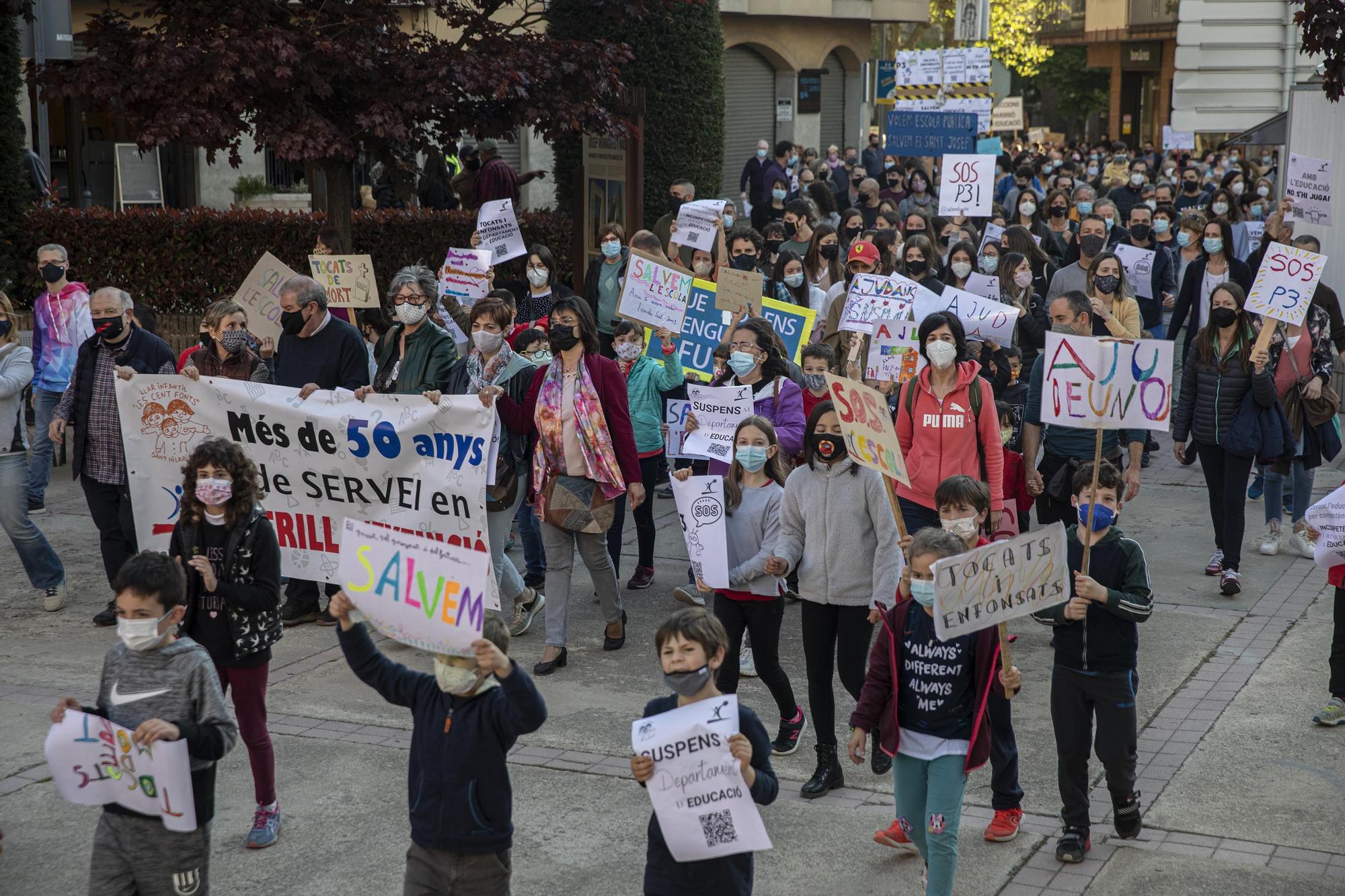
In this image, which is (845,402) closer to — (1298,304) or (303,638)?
(303,638)

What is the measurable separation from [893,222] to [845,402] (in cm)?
1081

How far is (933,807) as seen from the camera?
17.9 feet

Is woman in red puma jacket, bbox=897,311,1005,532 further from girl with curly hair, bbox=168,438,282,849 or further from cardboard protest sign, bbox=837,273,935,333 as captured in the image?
girl with curly hair, bbox=168,438,282,849

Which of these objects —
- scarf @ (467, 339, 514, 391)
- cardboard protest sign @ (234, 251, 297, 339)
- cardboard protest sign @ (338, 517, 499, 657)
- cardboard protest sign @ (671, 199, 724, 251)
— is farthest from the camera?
cardboard protest sign @ (671, 199, 724, 251)

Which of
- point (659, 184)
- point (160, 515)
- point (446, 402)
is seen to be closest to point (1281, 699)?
point (446, 402)

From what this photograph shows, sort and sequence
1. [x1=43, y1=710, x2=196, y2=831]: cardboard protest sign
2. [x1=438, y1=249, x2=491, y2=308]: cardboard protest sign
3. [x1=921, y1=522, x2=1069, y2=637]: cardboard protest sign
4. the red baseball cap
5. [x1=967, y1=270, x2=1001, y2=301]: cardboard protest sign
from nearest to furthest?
[x1=43, y1=710, x2=196, y2=831]: cardboard protest sign, [x1=921, y1=522, x2=1069, y2=637]: cardboard protest sign, the red baseball cap, [x1=967, y1=270, x2=1001, y2=301]: cardboard protest sign, [x1=438, y1=249, x2=491, y2=308]: cardboard protest sign

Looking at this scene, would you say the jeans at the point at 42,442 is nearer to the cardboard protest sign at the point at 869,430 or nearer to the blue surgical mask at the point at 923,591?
the cardboard protest sign at the point at 869,430

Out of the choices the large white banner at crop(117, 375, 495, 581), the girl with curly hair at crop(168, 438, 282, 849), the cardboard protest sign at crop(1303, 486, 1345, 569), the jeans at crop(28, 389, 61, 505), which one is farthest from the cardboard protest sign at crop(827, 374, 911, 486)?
the jeans at crop(28, 389, 61, 505)

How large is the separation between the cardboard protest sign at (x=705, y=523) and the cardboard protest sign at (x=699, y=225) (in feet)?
20.2

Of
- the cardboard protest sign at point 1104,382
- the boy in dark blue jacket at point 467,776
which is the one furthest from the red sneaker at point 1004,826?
the boy in dark blue jacket at point 467,776

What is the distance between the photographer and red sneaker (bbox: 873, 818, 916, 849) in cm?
605

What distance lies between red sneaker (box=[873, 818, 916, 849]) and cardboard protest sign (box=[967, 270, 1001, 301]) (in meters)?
6.43

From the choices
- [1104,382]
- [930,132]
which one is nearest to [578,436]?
[1104,382]

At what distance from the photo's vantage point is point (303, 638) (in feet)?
29.5
